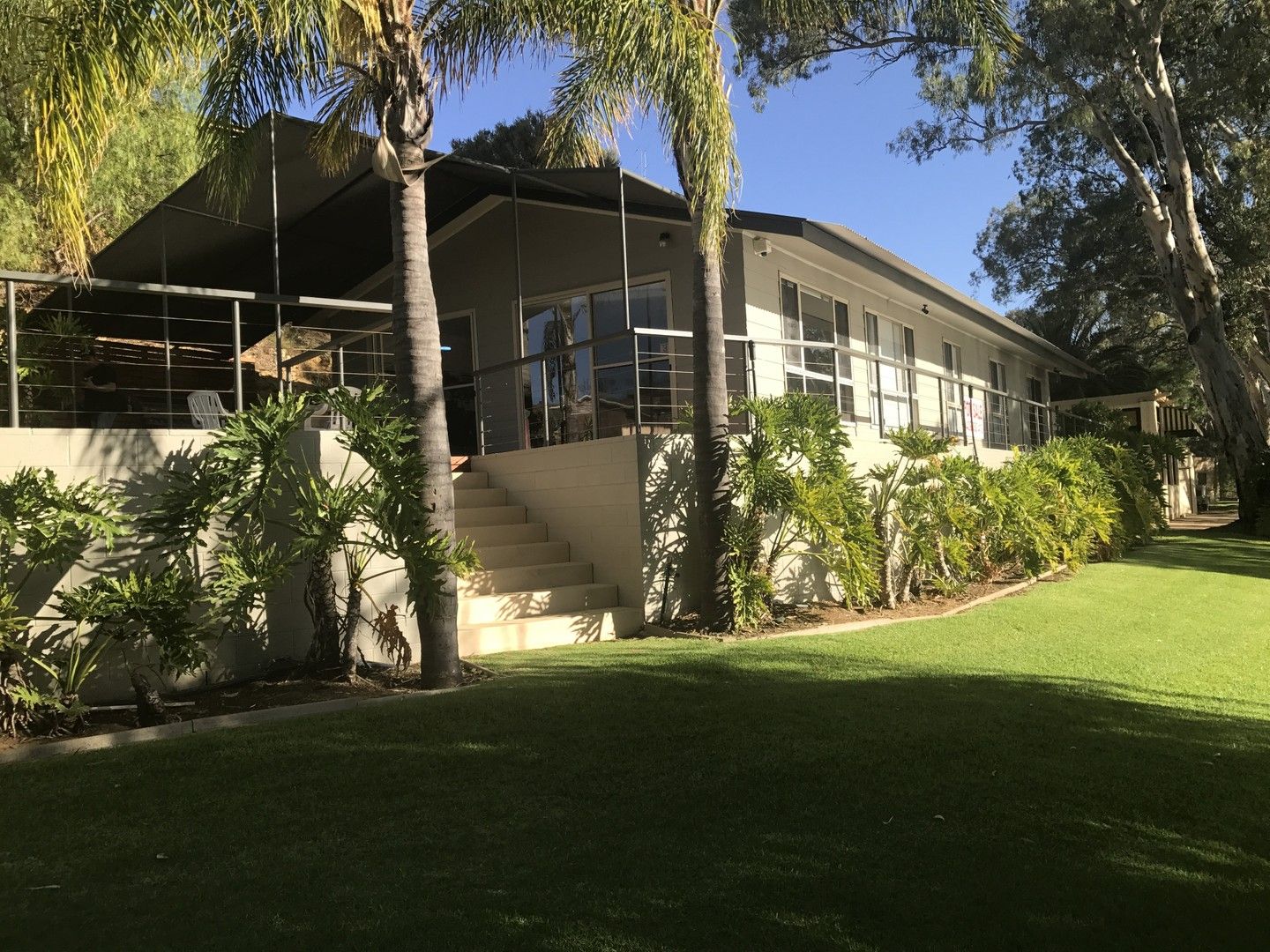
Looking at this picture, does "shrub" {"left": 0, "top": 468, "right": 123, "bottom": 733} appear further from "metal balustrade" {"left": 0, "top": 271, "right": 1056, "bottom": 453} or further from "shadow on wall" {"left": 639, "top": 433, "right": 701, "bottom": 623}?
"shadow on wall" {"left": 639, "top": 433, "right": 701, "bottom": 623}

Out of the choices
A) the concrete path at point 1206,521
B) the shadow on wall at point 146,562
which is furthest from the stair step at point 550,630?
the concrete path at point 1206,521

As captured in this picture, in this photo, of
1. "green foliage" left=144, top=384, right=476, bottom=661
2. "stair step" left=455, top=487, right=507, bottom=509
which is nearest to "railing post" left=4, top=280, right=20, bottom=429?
"green foliage" left=144, top=384, right=476, bottom=661

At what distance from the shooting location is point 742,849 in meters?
3.67

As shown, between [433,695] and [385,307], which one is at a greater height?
[385,307]

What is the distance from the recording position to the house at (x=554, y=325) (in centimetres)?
918

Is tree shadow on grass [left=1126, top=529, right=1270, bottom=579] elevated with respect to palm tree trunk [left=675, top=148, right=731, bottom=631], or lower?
lower

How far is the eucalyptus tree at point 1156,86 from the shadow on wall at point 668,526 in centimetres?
1208

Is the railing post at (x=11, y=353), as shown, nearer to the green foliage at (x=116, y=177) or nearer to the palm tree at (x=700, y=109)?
the palm tree at (x=700, y=109)

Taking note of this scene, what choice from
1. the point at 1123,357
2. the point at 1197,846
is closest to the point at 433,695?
the point at 1197,846

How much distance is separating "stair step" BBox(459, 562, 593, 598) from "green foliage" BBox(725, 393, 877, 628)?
1562 millimetres

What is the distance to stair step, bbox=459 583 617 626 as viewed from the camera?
852cm

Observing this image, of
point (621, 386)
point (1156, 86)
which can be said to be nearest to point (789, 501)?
point (621, 386)

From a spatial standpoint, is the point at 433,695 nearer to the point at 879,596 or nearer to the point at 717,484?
the point at 717,484

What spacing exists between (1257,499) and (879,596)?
44.4 feet
